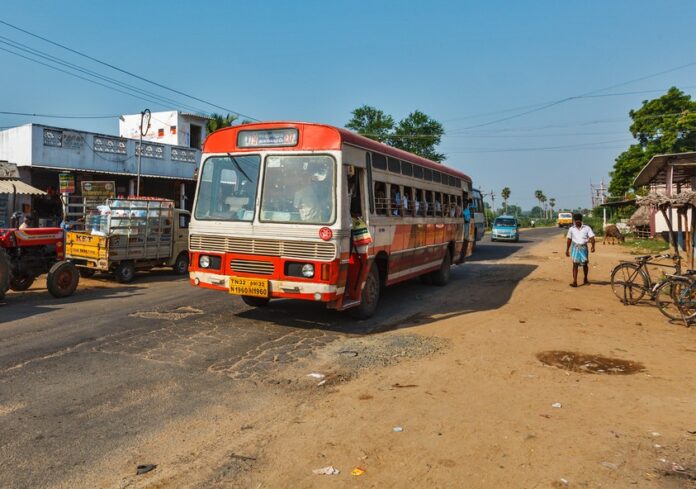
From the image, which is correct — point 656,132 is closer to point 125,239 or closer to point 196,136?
point 196,136

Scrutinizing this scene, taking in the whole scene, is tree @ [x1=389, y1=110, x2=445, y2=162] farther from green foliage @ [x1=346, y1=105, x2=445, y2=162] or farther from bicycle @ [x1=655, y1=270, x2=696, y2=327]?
bicycle @ [x1=655, y1=270, x2=696, y2=327]

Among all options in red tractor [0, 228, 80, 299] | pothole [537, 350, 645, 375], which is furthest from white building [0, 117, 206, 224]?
pothole [537, 350, 645, 375]

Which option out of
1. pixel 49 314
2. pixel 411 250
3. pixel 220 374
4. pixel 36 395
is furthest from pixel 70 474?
pixel 411 250

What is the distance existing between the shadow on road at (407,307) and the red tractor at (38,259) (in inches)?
181

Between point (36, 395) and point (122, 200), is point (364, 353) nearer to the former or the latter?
point (36, 395)

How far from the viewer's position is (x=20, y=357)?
19.7ft

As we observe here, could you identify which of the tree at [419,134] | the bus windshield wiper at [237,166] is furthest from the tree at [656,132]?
the bus windshield wiper at [237,166]

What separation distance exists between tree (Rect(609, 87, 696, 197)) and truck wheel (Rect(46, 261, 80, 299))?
37333 mm

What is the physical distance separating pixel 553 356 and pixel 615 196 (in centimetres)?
4121

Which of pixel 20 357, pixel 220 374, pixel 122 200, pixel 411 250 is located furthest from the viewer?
pixel 122 200

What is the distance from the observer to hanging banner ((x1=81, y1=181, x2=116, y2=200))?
17.7 m

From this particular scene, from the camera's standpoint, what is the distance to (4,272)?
378 inches

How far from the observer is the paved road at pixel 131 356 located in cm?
394

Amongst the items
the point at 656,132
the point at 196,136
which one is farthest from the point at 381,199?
the point at 656,132
